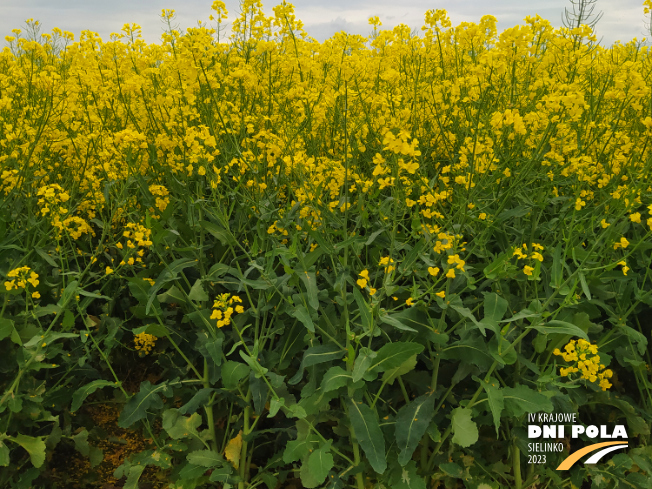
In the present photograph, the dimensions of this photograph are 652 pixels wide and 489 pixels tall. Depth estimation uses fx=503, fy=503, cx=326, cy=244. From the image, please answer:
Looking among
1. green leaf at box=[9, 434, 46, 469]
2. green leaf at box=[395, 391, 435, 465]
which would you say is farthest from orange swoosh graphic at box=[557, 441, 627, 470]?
green leaf at box=[9, 434, 46, 469]

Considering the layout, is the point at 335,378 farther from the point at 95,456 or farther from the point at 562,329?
the point at 95,456

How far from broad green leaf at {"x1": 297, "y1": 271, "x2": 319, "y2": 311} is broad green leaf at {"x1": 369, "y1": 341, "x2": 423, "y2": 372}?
336 millimetres

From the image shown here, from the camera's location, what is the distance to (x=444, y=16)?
3180mm

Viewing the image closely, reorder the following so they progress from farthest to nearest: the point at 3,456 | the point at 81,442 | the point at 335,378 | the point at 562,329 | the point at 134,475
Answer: the point at 81,442, the point at 134,475, the point at 3,456, the point at 335,378, the point at 562,329

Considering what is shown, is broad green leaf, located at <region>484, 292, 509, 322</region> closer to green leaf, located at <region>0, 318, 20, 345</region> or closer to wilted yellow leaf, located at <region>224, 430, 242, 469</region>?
wilted yellow leaf, located at <region>224, 430, 242, 469</region>

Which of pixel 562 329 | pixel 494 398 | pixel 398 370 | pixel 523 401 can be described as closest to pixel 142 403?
pixel 398 370

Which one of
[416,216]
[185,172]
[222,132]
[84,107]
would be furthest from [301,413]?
[84,107]

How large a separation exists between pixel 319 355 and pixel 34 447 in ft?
5.23

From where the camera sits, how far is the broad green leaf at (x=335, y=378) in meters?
2.02

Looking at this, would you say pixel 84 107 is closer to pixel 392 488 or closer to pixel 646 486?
pixel 392 488

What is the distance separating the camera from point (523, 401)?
7.14 ft

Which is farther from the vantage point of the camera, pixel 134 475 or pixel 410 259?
pixel 134 475

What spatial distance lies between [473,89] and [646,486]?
2.16 m

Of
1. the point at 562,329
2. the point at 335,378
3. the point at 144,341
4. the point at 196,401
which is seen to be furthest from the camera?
the point at 144,341
